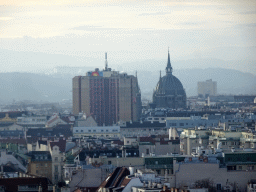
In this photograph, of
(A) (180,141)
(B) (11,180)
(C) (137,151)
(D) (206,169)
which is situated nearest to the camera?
(B) (11,180)

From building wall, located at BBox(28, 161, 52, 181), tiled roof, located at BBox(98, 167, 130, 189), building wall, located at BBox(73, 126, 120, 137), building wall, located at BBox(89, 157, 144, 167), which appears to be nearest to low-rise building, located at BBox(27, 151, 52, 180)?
building wall, located at BBox(28, 161, 52, 181)

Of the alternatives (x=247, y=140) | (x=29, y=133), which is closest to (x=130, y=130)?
(x=29, y=133)

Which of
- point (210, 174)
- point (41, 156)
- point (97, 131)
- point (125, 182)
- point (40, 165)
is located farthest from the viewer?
point (97, 131)

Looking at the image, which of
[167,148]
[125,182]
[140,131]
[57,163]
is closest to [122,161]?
[57,163]

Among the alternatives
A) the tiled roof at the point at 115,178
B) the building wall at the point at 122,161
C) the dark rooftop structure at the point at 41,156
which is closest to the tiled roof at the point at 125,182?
the tiled roof at the point at 115,178

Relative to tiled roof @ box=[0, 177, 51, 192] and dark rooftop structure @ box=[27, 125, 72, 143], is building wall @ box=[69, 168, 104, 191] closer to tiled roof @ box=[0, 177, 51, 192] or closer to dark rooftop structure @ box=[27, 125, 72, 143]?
tiled roof @ box=[0, 177, 51, 192]

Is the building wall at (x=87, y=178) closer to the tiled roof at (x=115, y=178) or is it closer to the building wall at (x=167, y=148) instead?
the tiled roof at (x=115, y=178)

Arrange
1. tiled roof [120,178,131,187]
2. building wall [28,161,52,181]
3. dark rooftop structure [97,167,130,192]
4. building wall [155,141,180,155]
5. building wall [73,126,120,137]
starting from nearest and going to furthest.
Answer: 1. tiled roof [120,178,131,187]
2. dark rooftop structure [97,167,130,192]
3. building wall [28,161,52,181]
4. building wall [155,141,180,155]
5. building wall [73,126,120,137]

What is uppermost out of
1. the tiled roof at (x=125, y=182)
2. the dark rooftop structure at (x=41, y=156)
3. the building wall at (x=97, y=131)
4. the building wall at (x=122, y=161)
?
the tiled roof at (x=125, y=182)

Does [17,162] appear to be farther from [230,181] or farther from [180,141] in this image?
[230,181]

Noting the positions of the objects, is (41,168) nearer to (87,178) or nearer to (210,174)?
(87,178)

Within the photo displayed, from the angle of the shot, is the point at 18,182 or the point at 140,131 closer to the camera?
the point at 18,182
